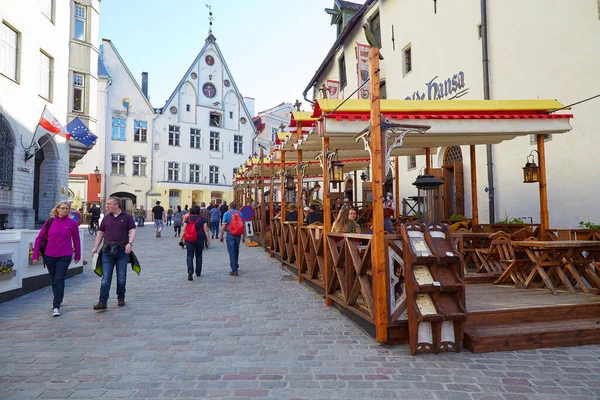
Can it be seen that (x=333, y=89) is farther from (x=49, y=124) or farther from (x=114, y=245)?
(x=114, y=245)

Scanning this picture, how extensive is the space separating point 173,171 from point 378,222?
3246 cm

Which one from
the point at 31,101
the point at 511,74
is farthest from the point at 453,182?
the point at 31,101

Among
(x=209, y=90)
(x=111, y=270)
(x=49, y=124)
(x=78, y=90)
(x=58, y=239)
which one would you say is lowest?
(x=111, y=270)

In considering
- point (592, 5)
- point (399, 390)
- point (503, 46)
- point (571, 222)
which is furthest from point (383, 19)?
point (399, 390)

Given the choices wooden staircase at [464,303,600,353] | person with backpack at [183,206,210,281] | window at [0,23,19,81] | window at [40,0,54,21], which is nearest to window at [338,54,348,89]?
window at [40,0,54,21]

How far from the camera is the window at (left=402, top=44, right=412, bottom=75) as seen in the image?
53.1 ft

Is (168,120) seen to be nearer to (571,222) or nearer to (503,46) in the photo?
(503,46)

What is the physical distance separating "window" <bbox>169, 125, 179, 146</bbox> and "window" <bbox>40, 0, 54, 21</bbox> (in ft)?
66.8

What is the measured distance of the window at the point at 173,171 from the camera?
3466 cm

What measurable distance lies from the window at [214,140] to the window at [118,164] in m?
7.78

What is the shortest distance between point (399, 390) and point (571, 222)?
7.50 m

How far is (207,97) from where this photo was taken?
37.1 metres

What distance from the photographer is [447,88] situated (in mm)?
13484

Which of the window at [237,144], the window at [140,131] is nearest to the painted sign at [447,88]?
the window at [140,131]
